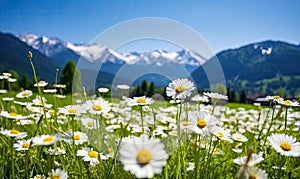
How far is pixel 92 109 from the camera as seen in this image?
1.72 metres

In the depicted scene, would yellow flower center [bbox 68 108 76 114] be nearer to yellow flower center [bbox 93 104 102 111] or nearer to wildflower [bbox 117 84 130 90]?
yellow flower center [bbox 93 104 102 111]

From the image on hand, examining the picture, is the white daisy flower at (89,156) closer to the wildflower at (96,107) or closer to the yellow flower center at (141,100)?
the wildflower at (96,107)

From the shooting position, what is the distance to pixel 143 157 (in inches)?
35.8

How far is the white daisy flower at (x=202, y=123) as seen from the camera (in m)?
1.31

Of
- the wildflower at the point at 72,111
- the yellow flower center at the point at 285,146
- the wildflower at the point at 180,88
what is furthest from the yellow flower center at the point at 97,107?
the yellow flower center at the point at 285,146

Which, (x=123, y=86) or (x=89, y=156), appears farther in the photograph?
(x=123, y=86)

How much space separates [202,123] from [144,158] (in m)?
0.49

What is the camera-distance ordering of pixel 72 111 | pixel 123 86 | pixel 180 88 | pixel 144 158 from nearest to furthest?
pixel 144 158
pixel 180 88
pixel 72 111
pixel 123 86

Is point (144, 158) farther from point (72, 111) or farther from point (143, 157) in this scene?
point (72, 111)

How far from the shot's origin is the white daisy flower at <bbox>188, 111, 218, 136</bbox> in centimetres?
131

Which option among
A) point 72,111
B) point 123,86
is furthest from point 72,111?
point 123,86

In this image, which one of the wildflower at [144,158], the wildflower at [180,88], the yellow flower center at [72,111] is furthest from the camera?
the yellow flower center at [72,111]

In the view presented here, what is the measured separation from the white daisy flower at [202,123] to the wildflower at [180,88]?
0.17m

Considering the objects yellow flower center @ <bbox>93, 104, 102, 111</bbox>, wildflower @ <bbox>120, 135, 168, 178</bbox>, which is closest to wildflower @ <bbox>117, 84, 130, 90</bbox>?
yellow flower center @ <bbox>93, 104, 102, 111</bbox>
